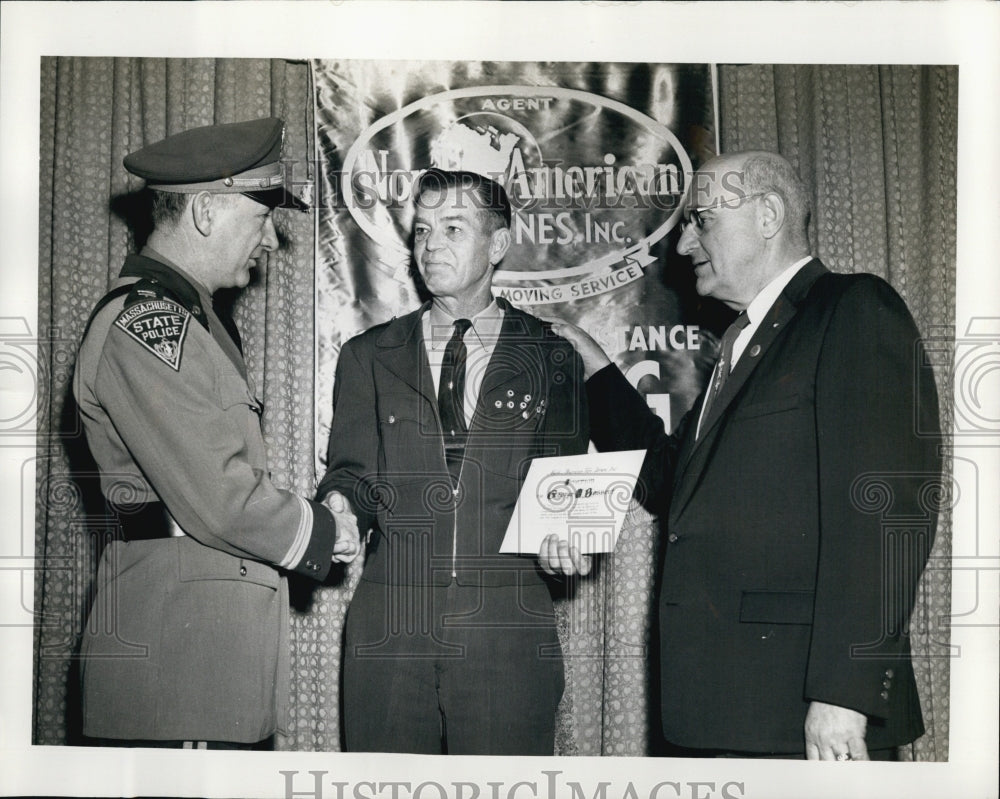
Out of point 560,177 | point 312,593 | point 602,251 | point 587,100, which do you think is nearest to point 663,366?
point 602,251

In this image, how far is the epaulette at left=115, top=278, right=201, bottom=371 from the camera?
2441mm

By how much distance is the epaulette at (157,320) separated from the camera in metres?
2.44

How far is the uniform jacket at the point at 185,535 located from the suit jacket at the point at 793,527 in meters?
0.95

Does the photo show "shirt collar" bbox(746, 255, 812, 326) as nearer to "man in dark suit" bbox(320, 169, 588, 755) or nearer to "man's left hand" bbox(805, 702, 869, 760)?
"man in dark suit" bbox(320, 169, 588, 755)

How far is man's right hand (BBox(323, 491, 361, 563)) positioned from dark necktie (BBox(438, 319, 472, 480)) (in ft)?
0.94

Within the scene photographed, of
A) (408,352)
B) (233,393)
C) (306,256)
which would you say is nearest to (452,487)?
(408,352)

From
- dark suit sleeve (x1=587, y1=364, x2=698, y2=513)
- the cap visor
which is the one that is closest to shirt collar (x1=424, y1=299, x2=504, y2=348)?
dark suit sleeve (x1=587, y1=364, x2=698, y2=513)

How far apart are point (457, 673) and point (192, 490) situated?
0.80m

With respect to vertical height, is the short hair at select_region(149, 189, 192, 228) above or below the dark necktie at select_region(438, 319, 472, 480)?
above

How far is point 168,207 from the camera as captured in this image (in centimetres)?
256

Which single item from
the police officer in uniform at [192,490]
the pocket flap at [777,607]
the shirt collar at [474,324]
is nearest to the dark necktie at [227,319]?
the police officer in uniform at [192,490]

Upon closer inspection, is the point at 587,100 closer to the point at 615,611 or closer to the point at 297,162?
the point at 297,162

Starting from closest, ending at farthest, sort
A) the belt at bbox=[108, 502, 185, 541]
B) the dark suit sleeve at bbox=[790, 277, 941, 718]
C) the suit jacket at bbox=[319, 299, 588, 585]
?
the dark suit sleeve at bbox=[790, 277, 941, 718], the belt at bbox=[108, 502, 185, 541], the suit jacket at bbox=[319, 299, 588, 585]

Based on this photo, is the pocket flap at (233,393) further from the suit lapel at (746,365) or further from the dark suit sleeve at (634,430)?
the suit lapel at (746,365)
